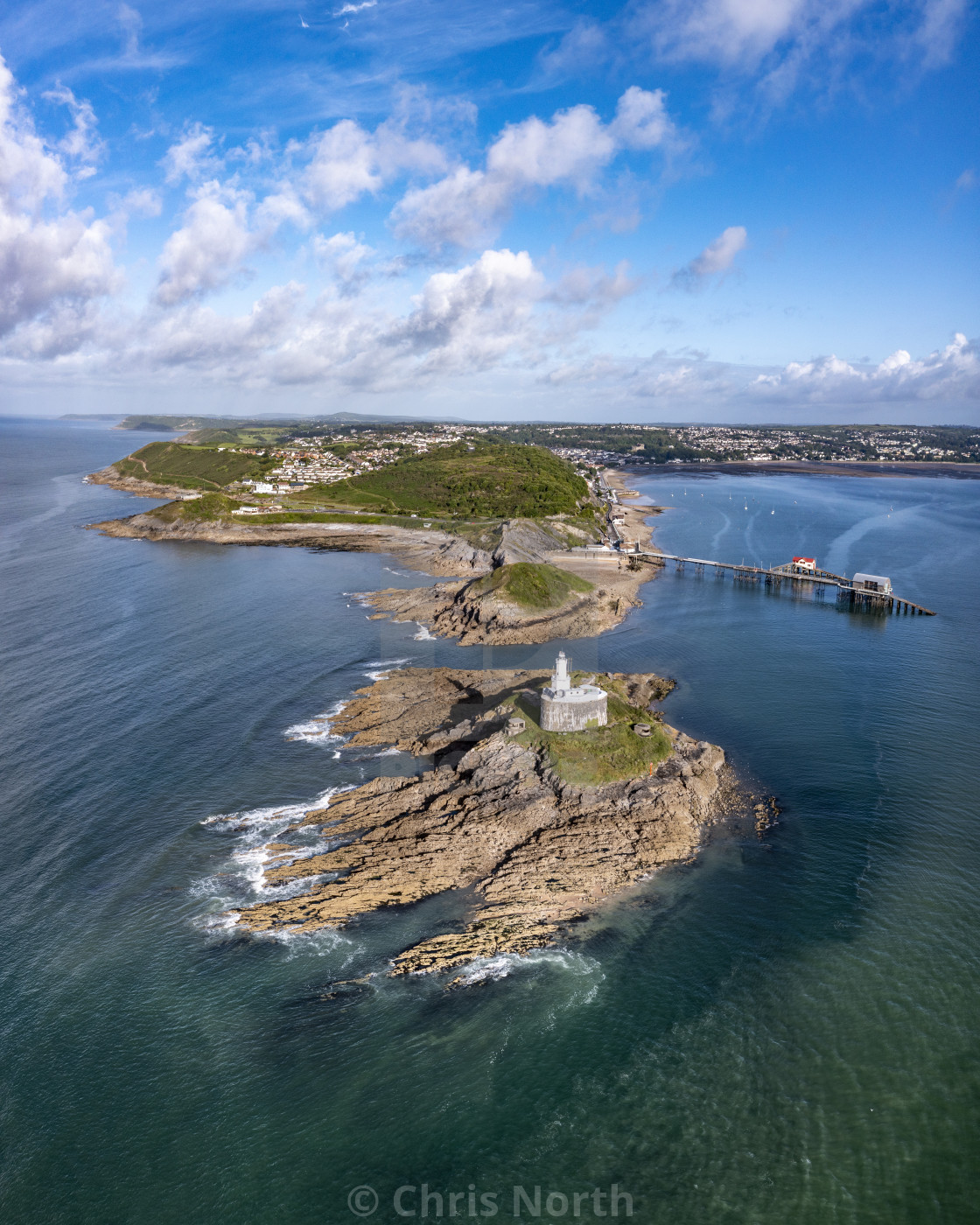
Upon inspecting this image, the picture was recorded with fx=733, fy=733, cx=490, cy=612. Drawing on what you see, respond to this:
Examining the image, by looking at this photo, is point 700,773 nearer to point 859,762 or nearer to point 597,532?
point 859,762

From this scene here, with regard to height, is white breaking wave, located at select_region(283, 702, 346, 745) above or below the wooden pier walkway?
below

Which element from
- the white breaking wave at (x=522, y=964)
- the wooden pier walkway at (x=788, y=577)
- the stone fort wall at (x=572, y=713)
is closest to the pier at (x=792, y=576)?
the wooden pier walkway at (x=788, y=577)

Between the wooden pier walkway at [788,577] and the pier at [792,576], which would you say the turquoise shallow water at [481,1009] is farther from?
the pier at [792,576]

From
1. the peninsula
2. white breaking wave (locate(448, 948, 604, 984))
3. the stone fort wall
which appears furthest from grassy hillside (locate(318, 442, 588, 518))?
white breaking wave (locate(448, 948, 604, 984))

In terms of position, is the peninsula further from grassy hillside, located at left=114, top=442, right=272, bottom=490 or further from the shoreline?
grassy hillside, located at left=114, top=442, right=272, bottom=490

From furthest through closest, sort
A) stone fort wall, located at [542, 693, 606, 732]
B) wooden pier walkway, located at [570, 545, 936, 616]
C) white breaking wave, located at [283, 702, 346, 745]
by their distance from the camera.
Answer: wooden pier walkway, located at [570, 545, 936, 616]
white breaking wave, located at [283, 702, 346, 745]
stone fort wall, located at [542, 693, 606, 732]

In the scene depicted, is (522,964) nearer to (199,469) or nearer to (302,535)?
(302,535)
